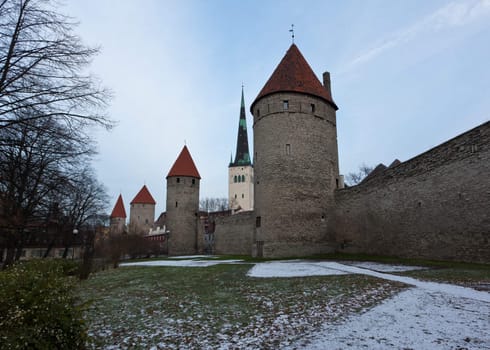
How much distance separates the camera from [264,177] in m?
18.3

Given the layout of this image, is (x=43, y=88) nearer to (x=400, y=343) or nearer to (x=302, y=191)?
(x=400, y=343)

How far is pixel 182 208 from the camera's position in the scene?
1372 inches

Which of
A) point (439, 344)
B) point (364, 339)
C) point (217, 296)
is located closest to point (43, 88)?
point (217, 296)

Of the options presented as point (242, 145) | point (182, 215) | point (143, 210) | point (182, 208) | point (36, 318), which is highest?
point (242, 145)

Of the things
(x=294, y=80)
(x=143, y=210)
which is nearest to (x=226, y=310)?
(x=294, y=80)

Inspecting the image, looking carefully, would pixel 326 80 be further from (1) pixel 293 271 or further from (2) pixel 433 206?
(1) pixel 293 271

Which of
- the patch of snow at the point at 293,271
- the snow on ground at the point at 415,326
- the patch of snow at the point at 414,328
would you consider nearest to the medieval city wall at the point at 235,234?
the patch of snow at the point at 293,271

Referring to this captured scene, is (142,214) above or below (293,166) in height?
below

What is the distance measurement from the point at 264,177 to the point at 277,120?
342 centimetres

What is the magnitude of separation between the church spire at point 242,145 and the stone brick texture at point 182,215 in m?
33.6

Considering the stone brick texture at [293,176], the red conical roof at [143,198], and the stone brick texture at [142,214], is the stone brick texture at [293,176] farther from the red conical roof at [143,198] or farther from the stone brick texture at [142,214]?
the red conical roof at [143,198]

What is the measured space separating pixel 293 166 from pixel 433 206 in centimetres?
771

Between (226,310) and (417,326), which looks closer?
(417,326)

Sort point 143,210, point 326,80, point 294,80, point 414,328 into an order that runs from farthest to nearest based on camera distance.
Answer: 1. point 143,210
2. point 326,80
3. point 294,80
4. point 414,328
